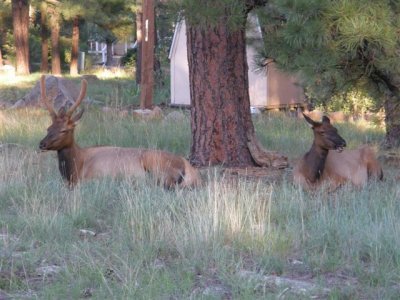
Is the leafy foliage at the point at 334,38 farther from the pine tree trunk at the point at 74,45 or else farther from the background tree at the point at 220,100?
the pine tree trunk at the point at 74,45

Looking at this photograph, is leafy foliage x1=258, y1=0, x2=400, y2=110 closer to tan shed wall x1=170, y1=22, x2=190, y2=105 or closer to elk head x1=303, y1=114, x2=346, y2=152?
elk head x1=303, y1=114, x2=346, y2=152

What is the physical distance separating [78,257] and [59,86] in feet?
46.0

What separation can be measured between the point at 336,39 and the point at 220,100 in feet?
11.5

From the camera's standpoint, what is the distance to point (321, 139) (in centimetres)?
906

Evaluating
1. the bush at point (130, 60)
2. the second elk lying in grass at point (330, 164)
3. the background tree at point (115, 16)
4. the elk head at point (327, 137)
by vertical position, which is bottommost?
the second elk lying in grass at point (330, 164)

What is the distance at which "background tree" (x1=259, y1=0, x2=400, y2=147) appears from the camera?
6.58 meters

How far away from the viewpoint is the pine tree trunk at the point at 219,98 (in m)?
10.2

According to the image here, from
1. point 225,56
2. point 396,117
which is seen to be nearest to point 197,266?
point 225,56

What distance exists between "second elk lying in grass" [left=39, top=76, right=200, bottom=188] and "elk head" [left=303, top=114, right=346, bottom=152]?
144 centimetres

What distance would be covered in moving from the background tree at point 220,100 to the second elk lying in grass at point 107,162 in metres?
1.03

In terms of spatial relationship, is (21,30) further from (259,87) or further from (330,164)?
(330,164)

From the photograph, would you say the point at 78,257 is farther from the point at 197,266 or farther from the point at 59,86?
the point at 59,86

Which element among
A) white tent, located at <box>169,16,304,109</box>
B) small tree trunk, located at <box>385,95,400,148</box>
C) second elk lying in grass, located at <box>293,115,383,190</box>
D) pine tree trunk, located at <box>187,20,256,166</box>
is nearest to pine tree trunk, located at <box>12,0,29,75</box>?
white tent, located at <box>169,16,304,109</box>

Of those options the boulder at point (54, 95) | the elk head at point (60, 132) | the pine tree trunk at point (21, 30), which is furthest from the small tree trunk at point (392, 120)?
the pine tree trunk at point (21, 30)
